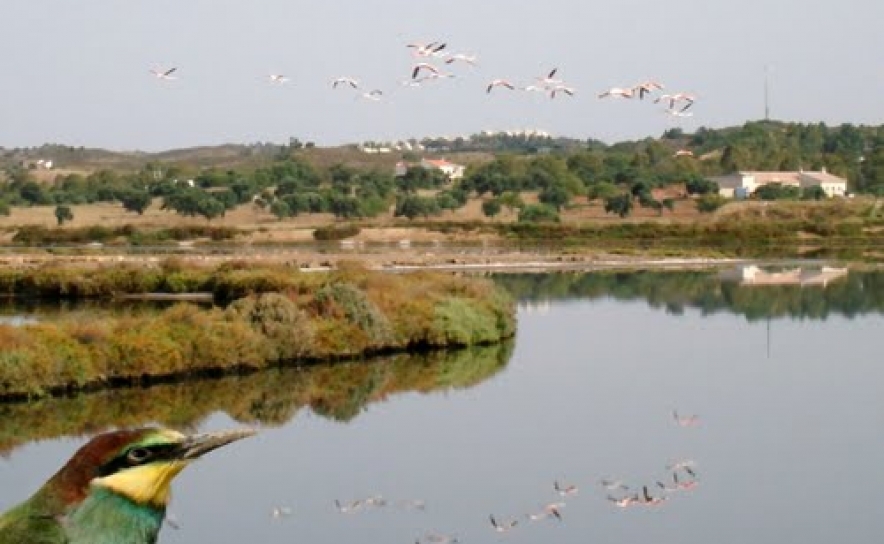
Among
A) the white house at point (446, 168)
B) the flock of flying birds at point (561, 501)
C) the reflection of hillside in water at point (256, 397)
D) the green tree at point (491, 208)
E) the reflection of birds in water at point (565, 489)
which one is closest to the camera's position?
the flock of flying birds at point (561, 501)

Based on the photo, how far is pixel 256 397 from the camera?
102 ft

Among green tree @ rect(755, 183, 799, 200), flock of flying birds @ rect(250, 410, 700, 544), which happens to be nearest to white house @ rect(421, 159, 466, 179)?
green tree @ rect(755, 183, 799, 200)

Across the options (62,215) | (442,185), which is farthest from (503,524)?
(442,185)

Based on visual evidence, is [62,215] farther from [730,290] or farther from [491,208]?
[730,290]

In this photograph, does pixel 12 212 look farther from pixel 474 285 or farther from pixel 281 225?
pixel 474 285

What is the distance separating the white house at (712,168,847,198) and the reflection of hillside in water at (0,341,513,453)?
80.4m

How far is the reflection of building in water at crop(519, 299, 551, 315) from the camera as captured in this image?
166ft

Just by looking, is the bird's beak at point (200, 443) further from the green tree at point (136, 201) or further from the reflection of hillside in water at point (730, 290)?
the green tree at point (136, 201)

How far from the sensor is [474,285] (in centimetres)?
4353

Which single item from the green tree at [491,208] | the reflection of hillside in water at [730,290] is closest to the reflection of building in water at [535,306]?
the reflection of hillside in water at [730,290]

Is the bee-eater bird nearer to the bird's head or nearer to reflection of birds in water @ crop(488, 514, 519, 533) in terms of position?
the bird's head

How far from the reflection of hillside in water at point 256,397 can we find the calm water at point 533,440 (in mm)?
61

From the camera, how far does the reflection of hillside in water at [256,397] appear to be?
27.5 metres

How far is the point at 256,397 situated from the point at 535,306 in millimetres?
22230
